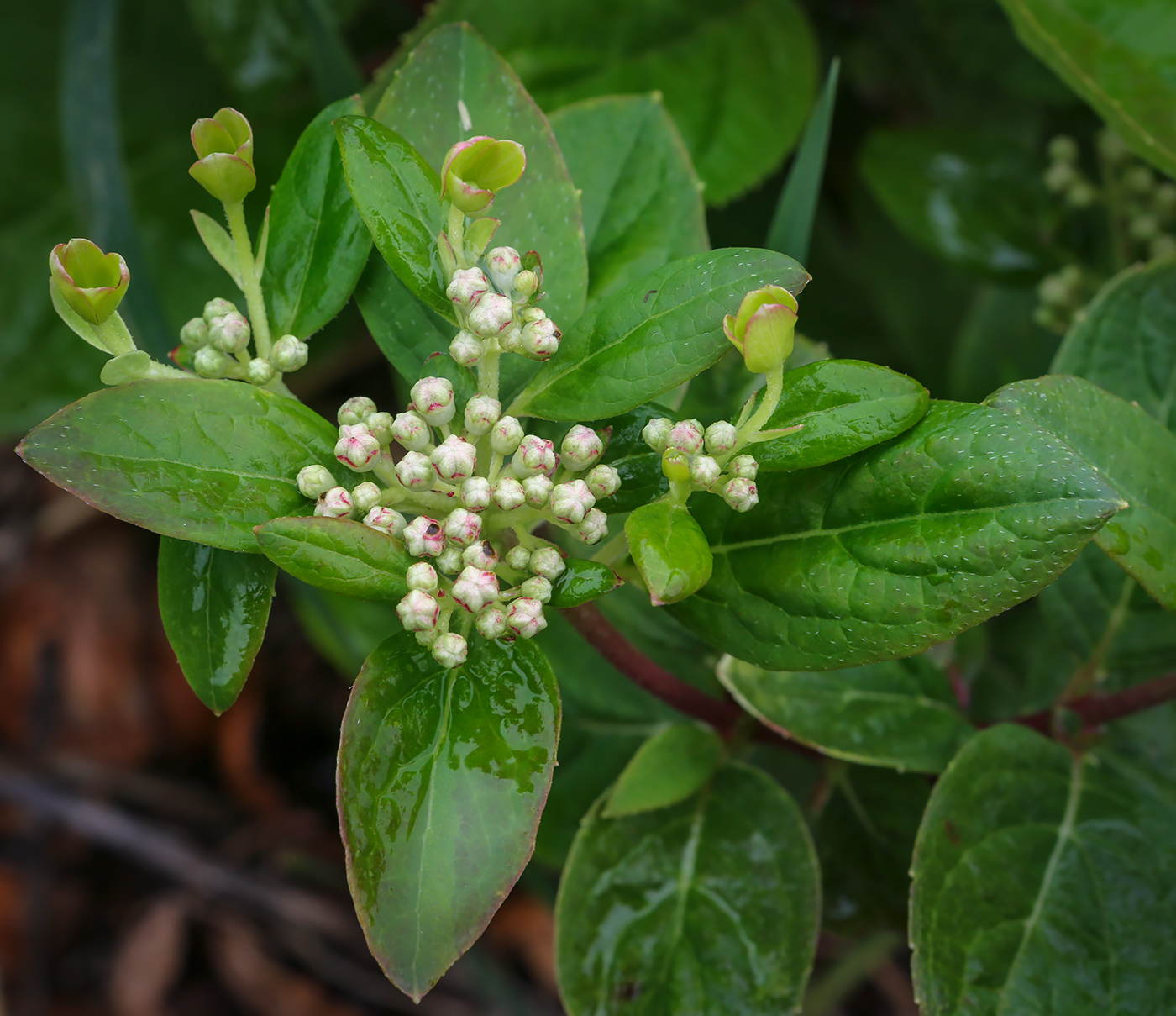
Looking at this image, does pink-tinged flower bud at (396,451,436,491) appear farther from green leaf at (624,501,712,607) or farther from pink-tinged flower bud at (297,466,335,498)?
green leaf at (624,501,712,607)

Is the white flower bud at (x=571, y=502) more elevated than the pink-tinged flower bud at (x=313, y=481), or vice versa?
the white flower bud at (x=571, y=502)

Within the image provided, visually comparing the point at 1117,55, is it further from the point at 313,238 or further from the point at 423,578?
the point at 423,578

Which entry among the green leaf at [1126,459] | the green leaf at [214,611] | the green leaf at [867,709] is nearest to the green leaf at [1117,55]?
the green leaf at [1126,459]

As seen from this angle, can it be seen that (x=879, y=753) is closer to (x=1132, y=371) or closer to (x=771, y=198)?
(x=1132, y=371)

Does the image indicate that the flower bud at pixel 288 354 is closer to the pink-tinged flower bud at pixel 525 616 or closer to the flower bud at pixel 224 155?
the flower bud at pixel 224 155

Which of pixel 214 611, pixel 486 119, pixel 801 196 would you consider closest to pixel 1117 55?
pixel 801 196

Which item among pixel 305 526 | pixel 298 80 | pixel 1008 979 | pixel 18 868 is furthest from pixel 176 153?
pixel 1008 979
